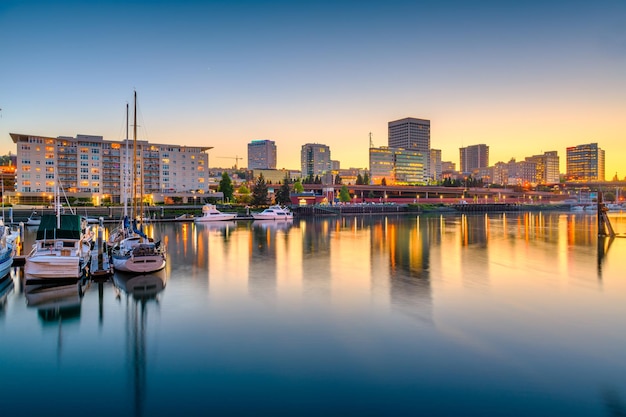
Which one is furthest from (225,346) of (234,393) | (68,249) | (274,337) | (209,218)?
(209,218)

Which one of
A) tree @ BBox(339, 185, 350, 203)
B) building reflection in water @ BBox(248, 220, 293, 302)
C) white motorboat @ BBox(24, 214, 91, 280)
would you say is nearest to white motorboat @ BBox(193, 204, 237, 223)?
building reflection in water @ BBox(248, 220, 293, 302)

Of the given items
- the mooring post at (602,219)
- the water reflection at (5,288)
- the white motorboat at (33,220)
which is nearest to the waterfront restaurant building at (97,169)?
the white motorboat at (33,220)

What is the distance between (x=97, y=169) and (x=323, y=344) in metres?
110

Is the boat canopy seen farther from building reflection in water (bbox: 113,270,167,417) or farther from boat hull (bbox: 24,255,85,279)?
building reflection in water (bbox: 113,270,167,417)

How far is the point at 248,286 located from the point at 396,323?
1008 centimetres

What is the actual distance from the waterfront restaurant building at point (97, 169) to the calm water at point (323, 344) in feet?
244

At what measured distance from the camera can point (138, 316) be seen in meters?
17.6

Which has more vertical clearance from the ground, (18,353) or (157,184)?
(157,184)

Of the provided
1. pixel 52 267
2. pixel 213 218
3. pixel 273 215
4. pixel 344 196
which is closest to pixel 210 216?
pixel 213 218

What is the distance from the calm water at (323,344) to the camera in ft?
34.7

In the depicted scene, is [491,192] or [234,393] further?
[491,192]

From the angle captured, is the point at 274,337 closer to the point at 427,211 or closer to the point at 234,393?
the point at 234,393

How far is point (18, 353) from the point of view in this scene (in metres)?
13.7

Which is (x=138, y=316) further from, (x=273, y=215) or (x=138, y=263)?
(x=273, y=215)
